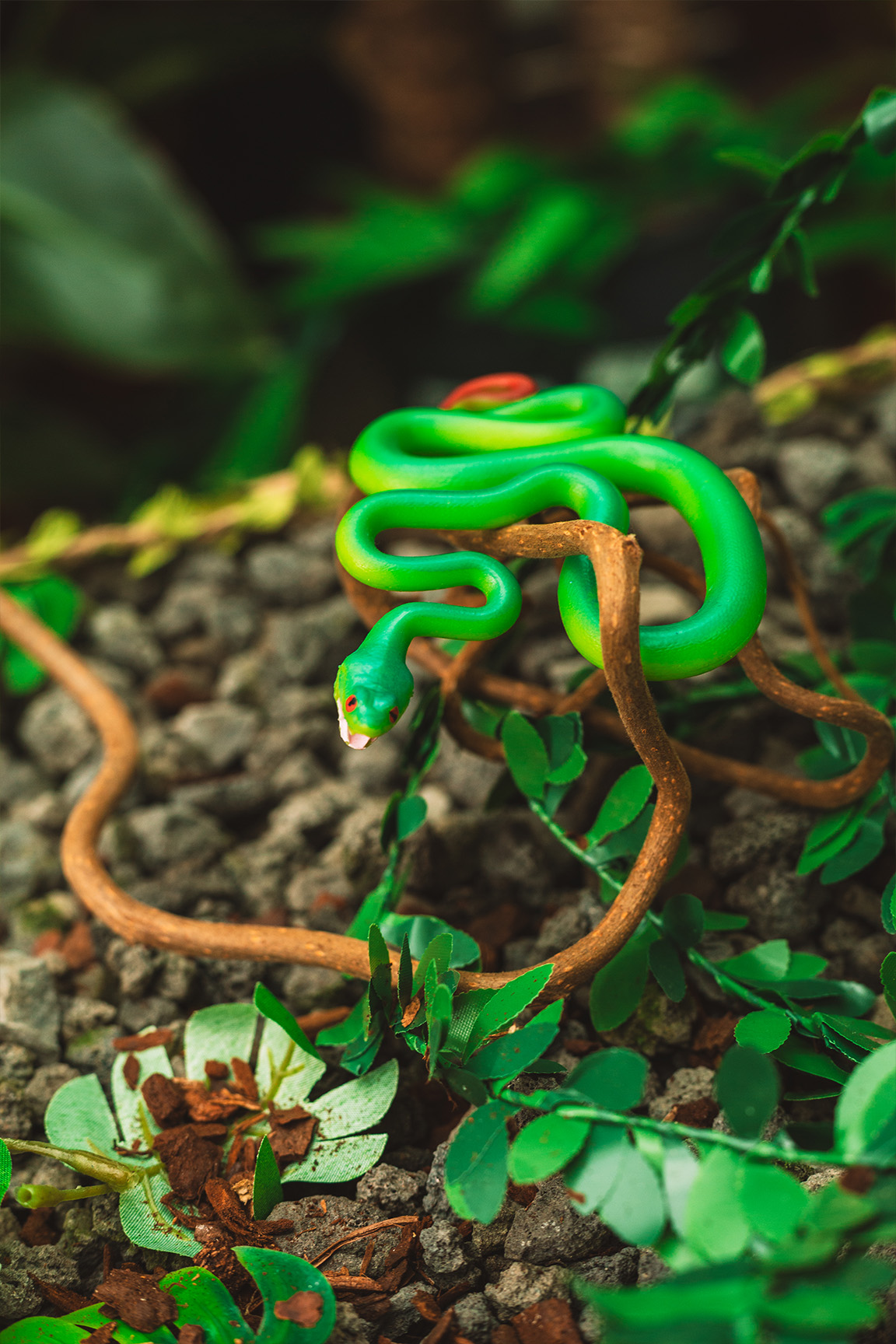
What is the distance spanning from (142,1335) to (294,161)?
2.92 meters

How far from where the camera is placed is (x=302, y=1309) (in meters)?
0.50

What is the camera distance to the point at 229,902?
85 centimetres

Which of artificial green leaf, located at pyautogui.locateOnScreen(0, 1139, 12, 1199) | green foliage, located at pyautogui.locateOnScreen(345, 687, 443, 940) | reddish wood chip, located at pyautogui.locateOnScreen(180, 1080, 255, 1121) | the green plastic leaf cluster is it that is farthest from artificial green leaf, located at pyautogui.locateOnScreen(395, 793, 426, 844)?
artificial green leaf, located at pyautogui.locateOnScreen(0, 1139, 12, 1199)

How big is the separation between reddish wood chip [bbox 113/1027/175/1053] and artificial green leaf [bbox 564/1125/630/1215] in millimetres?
372

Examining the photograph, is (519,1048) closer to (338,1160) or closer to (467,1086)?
(467,1086)

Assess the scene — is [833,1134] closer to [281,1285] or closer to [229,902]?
[281,1285]

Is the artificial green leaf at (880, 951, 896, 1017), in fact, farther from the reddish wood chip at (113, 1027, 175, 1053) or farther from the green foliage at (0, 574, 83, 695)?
the green foliage at (0, 574, 83, 695)

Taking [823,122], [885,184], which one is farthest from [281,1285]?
[823,122]

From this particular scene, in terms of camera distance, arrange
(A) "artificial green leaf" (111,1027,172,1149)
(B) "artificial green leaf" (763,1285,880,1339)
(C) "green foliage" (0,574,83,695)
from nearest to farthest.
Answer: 1. (B) "artificial green leaf" (763,1285,880,1339)
2. (A) "artificial green leaf" (111,1027,172,1149)
3. (C) "green foliage" (0,574,83,695)

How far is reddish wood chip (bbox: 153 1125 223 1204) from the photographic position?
0.61 m

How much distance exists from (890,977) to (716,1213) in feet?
0.61

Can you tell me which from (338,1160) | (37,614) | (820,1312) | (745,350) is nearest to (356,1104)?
(338,1160)

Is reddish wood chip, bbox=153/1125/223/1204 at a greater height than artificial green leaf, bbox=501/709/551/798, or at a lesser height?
lesser

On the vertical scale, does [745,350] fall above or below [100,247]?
below
